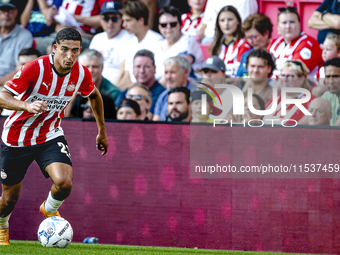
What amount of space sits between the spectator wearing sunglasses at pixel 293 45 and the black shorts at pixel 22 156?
3.15 meters

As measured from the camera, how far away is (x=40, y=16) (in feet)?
26.0

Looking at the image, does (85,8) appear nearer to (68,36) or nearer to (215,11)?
(215,11)

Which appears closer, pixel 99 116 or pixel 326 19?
pixel 99 116

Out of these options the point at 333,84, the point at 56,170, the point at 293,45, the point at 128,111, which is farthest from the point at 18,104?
the point at 333,84

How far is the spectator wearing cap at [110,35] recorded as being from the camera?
25.0ft

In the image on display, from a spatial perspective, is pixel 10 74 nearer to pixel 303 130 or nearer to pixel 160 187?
pixel 160 187

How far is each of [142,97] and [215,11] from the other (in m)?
1.61

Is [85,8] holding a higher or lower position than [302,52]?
higher

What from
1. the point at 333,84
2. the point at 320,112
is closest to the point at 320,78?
the point at 333,84

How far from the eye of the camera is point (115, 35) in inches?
303

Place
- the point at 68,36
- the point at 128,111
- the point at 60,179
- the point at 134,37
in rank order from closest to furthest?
the point at 68,36, the point at 60,179, the point at 128,111, the point at 134,37

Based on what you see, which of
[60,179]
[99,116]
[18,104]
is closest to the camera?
[18,104]

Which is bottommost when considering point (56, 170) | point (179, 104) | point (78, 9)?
point (56, 170)

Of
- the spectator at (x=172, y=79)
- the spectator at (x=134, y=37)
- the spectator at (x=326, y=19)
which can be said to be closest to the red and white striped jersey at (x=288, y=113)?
the spectator at (x=326, y=19)
